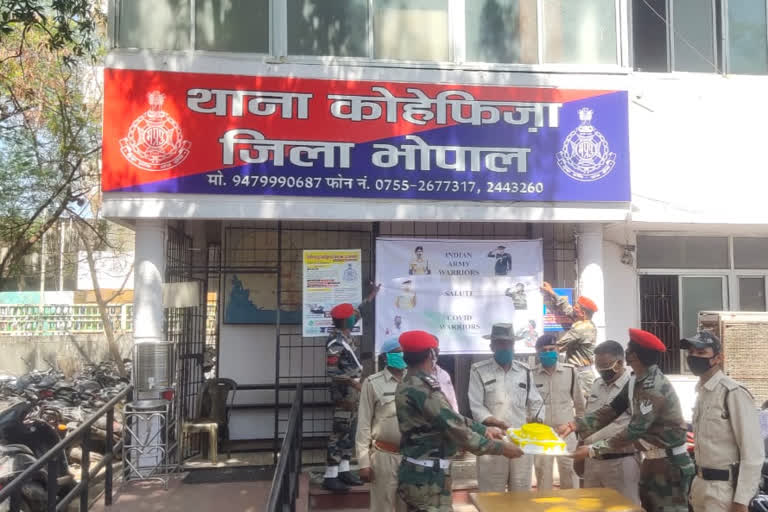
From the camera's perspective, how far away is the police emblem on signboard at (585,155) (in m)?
7.34

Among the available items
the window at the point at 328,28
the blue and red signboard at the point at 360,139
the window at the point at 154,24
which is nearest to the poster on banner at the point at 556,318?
the blue and red signboard at the point at 360,139

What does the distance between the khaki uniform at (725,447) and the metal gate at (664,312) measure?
428 centimetres

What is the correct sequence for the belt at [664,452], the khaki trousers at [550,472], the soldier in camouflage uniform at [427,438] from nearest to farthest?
the soldier in camouflage uniform at [427,438]
the belt at [664,452]
the khaki trousers at [550,472]

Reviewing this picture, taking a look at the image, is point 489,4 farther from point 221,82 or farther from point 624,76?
point 221,82

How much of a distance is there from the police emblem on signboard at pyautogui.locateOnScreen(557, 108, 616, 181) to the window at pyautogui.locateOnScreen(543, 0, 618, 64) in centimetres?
72

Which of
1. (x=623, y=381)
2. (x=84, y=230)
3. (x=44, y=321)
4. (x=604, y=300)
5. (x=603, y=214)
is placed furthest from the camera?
(x=44, y=321)

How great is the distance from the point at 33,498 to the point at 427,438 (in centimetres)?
375

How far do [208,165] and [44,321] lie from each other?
13.7 m

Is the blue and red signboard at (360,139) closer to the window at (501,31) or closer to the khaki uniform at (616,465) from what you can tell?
the window at (501,31)

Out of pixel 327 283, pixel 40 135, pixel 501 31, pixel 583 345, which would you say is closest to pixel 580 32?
pixel 501 31

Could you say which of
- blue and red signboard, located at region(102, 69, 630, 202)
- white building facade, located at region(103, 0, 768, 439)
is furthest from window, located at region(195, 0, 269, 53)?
blue and red signboard, located at region(102, 69, 630, 202)

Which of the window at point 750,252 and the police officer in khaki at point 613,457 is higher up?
the window at point 750,252

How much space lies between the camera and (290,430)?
4.66 meters

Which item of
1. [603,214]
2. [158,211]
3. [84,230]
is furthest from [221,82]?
[84,230]
